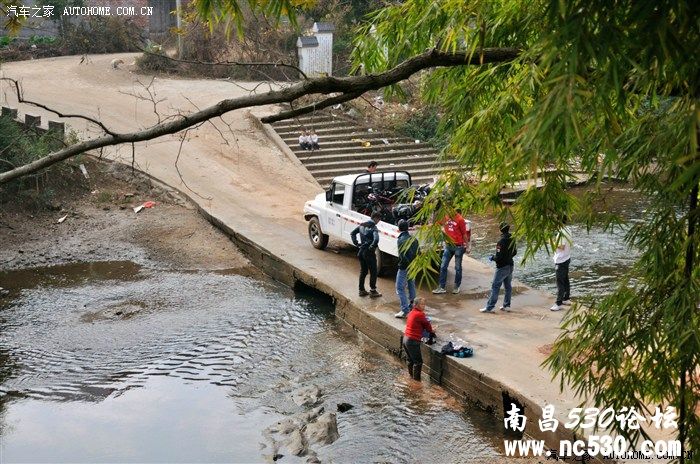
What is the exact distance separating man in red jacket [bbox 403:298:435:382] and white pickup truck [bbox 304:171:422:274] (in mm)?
3873

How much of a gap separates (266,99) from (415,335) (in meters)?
8.65

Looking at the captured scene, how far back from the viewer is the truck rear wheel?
2020 centimetres

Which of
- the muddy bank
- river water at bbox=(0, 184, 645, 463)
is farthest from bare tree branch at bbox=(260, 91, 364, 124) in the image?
the muddy bank

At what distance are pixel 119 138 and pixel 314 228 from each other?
49.4 feet

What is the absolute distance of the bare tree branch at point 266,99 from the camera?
5.39 m

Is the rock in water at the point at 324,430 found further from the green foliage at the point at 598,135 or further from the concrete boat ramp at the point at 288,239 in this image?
the green foliage at the point at 598,135

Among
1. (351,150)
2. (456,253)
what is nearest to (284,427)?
(456,253)

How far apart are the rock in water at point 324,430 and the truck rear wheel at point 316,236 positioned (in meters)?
8.21

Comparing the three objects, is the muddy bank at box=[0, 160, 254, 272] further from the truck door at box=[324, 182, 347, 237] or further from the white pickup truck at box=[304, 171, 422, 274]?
the truck door at box=[324, 182, 347, 237]

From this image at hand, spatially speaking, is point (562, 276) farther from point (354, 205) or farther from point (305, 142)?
point (305, 142)

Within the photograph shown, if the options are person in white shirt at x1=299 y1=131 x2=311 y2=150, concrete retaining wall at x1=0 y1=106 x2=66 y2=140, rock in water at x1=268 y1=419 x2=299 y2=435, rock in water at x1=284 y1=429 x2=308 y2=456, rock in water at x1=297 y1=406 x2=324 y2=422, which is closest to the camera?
rock in water at x1=284 y1=429 x2=308 y2=456

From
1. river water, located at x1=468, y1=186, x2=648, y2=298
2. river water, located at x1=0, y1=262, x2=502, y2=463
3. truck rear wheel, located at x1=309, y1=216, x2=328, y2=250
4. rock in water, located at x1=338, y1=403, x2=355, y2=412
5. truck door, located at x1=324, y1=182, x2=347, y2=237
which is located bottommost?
river water, located at x1=0, y1=262, x2=502, y2=463

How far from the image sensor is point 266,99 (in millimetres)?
5582

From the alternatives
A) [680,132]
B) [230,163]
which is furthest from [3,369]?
[230,163]
